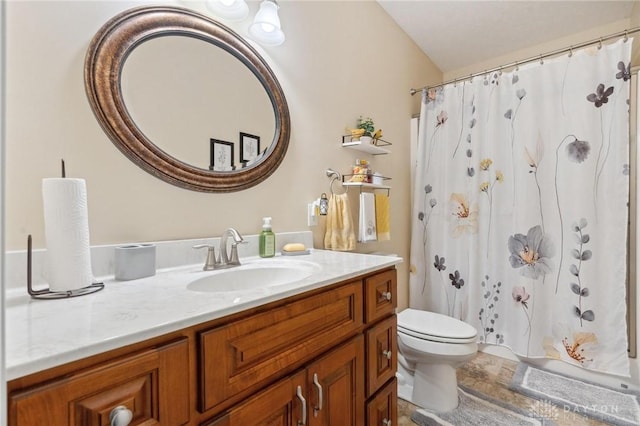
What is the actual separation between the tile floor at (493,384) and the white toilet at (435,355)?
0.39ft

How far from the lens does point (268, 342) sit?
2.36 feet

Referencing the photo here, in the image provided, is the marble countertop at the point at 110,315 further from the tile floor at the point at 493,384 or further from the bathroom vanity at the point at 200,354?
the tile floor at the point at 493,384

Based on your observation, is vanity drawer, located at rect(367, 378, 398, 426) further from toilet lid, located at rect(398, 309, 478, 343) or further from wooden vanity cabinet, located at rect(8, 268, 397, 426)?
toilet lid, located at rect(398, 309, 478, 343)

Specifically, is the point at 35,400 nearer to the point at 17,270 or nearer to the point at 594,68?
the point at 17,270

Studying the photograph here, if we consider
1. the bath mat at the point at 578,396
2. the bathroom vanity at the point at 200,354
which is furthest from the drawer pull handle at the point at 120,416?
the bath mat at the point at 578,396

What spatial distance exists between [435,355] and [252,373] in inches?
46.4

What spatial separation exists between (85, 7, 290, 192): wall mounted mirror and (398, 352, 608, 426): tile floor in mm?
1475

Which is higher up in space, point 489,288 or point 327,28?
point 327,28

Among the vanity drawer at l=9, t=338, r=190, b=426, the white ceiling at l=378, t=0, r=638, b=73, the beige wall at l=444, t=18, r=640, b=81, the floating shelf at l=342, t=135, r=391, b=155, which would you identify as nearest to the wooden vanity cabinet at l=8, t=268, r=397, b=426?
the vanity drawer at l=9, t=338, r=190, b=426

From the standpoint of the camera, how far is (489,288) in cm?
211

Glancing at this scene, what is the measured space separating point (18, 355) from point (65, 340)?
0.06 meters

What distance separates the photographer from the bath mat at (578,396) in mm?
1558

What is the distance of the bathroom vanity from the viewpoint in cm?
44

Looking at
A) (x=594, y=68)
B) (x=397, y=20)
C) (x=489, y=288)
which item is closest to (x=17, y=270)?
(x=489, y=288)
